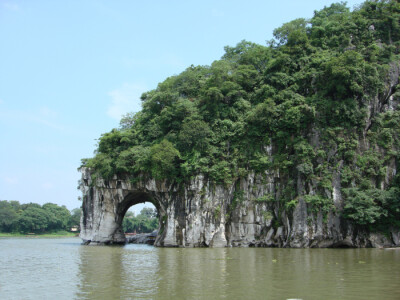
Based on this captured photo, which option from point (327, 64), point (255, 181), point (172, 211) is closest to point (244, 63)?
point (327, 64)

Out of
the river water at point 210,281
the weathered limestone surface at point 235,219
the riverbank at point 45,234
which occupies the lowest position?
the riverbank at point 45,234

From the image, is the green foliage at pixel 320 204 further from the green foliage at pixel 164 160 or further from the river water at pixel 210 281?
the green foliage at pixel 164 160

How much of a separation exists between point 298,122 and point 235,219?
7607mm

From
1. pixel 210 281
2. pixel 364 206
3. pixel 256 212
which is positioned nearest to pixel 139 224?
pixel 256 212

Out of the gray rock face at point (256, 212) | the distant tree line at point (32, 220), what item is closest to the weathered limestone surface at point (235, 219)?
the gray rock face at point (256, 212)

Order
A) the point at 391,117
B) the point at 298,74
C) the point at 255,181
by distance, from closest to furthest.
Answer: the point at 391,117
the point at 255,181
the point at 298,74

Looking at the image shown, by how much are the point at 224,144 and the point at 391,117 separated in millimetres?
10735

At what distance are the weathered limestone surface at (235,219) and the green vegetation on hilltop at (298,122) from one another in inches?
27.9

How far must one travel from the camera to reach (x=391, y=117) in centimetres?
2234

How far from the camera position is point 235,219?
23.9 meters

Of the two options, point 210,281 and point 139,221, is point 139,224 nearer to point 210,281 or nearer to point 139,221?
point 139,221

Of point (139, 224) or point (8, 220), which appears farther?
point (139, 224)

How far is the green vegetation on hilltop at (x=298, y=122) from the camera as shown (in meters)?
21.7

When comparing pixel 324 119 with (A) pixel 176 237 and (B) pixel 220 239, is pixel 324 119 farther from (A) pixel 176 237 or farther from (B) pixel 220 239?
(A) pixel 176 237
